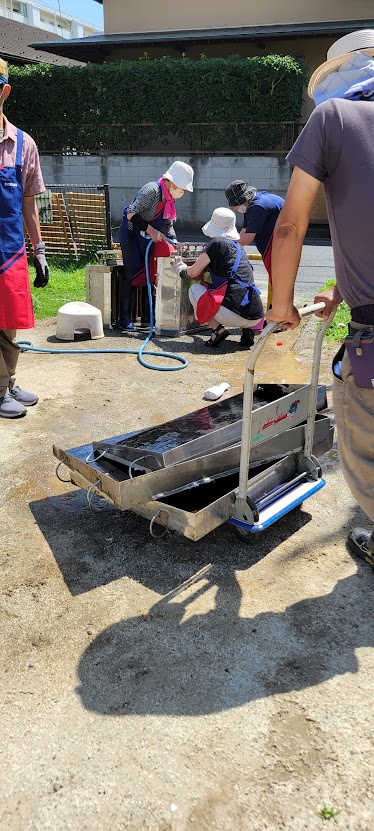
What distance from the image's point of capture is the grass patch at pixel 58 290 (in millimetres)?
7875

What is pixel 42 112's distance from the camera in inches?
737

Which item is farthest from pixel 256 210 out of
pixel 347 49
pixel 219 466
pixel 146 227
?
pixel 347 49

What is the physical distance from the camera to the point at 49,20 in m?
61.3

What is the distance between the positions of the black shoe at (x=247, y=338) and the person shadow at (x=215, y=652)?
167 inches

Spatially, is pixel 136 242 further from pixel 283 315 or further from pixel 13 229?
pixel 283 315

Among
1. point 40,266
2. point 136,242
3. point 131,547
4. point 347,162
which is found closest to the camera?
point 347,162

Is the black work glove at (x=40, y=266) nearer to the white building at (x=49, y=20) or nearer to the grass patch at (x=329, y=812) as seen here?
the grass patch at (x=329, y=812)

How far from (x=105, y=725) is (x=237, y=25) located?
885 inches

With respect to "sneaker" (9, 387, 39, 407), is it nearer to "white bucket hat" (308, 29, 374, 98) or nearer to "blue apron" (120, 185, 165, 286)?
"blue apron" (120, 185, 165, 286)

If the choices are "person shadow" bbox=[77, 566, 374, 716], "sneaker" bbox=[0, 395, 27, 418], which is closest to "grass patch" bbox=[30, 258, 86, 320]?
"sneaker" bbox=[0, 395, 27, 418]

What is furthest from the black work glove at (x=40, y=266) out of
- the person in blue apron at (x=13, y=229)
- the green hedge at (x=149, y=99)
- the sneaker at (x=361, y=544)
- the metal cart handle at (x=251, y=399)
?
the green hedge at (x=149, y=99)

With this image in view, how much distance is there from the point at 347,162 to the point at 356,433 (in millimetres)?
961

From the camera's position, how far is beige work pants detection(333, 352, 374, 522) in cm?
228

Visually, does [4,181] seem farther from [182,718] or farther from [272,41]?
[272,41]
